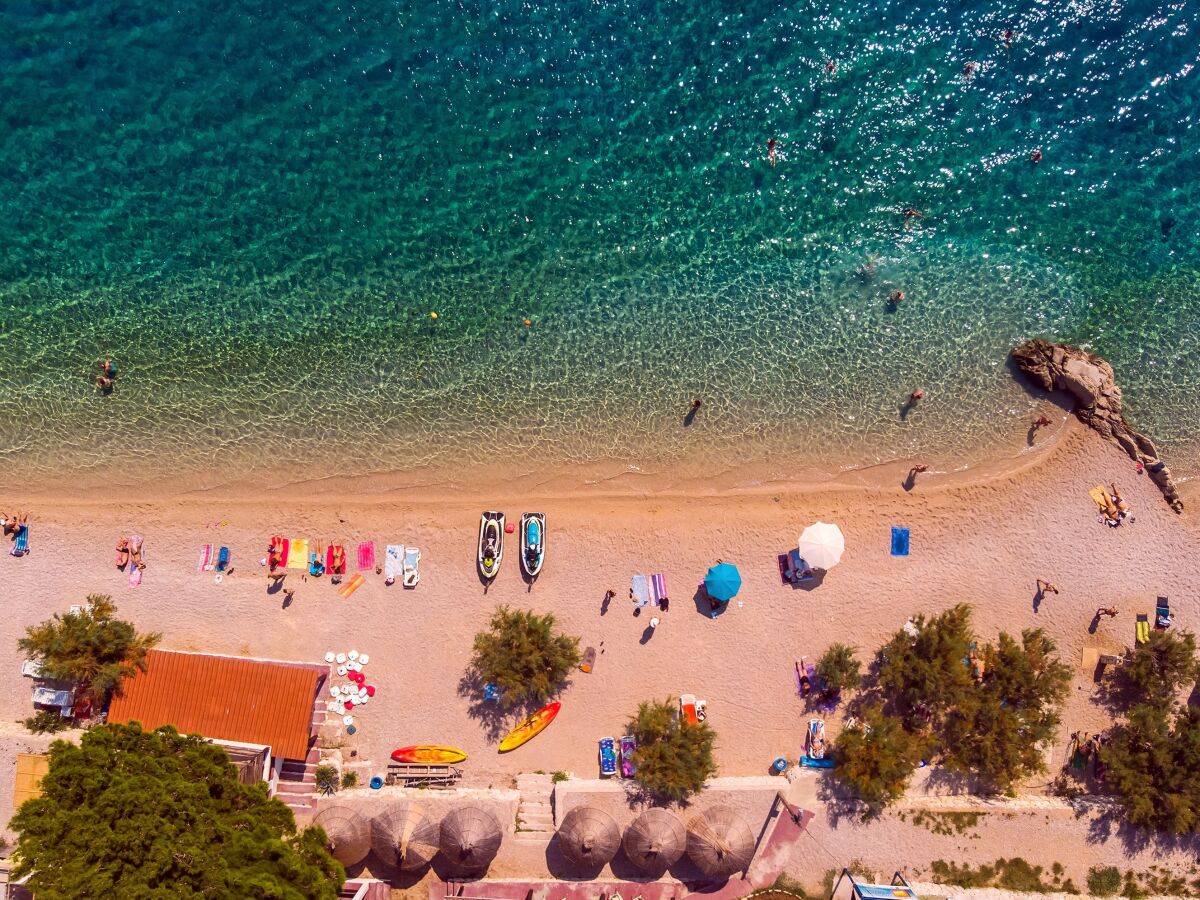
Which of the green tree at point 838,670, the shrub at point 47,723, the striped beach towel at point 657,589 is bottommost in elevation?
the shrub at point 47,723

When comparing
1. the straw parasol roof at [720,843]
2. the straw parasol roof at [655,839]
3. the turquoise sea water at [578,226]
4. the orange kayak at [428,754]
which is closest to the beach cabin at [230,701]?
the orange kayak at [428,754]

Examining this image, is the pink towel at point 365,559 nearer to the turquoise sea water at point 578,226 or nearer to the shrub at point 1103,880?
the turquoise sea water at point 578,226

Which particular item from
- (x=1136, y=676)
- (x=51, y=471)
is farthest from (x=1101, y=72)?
(x=51, y=471)

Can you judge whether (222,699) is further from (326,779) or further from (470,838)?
(470,838)

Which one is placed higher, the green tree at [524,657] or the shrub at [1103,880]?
the green tree at [524,657]

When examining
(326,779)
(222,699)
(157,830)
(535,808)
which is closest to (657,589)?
(535,808)
